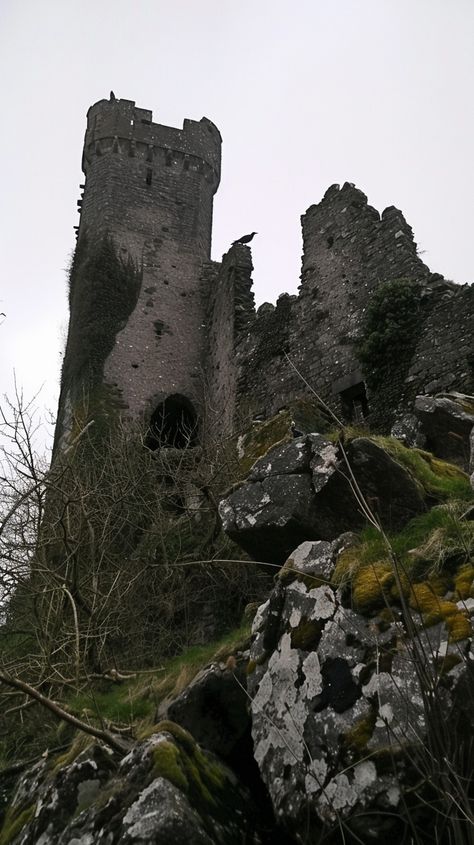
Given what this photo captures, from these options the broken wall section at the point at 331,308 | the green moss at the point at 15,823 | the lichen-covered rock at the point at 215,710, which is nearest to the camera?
the green moss at the point at 15,823

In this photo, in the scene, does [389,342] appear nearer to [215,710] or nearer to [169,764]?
[215,710]

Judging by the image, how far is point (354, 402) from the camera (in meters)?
10.8

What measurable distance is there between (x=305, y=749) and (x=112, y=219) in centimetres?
1486

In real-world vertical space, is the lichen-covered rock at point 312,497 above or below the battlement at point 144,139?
below

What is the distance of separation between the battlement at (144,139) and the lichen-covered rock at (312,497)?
46.0ft

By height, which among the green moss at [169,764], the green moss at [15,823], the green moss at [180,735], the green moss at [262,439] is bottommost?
the green moss at [15,823]

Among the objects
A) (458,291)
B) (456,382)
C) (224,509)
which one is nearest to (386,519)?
(224,509)

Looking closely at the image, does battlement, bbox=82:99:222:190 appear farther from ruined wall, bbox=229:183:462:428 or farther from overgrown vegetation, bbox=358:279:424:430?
overgrown vegetation, bbox=358:279:424:430

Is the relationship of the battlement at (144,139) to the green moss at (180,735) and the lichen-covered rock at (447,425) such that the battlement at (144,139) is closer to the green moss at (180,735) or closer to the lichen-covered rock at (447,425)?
the lichen-covered rock at (447,425)

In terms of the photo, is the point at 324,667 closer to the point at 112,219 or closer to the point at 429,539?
the point at 429,539

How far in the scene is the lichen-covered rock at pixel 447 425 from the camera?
5832 mm

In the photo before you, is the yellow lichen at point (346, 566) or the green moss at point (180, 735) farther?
the yellow lichen at point (346, 566)

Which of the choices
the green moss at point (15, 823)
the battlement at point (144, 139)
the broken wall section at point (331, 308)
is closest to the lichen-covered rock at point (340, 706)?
the green moss at point (15, 823)

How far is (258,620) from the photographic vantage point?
3982 millimetres
